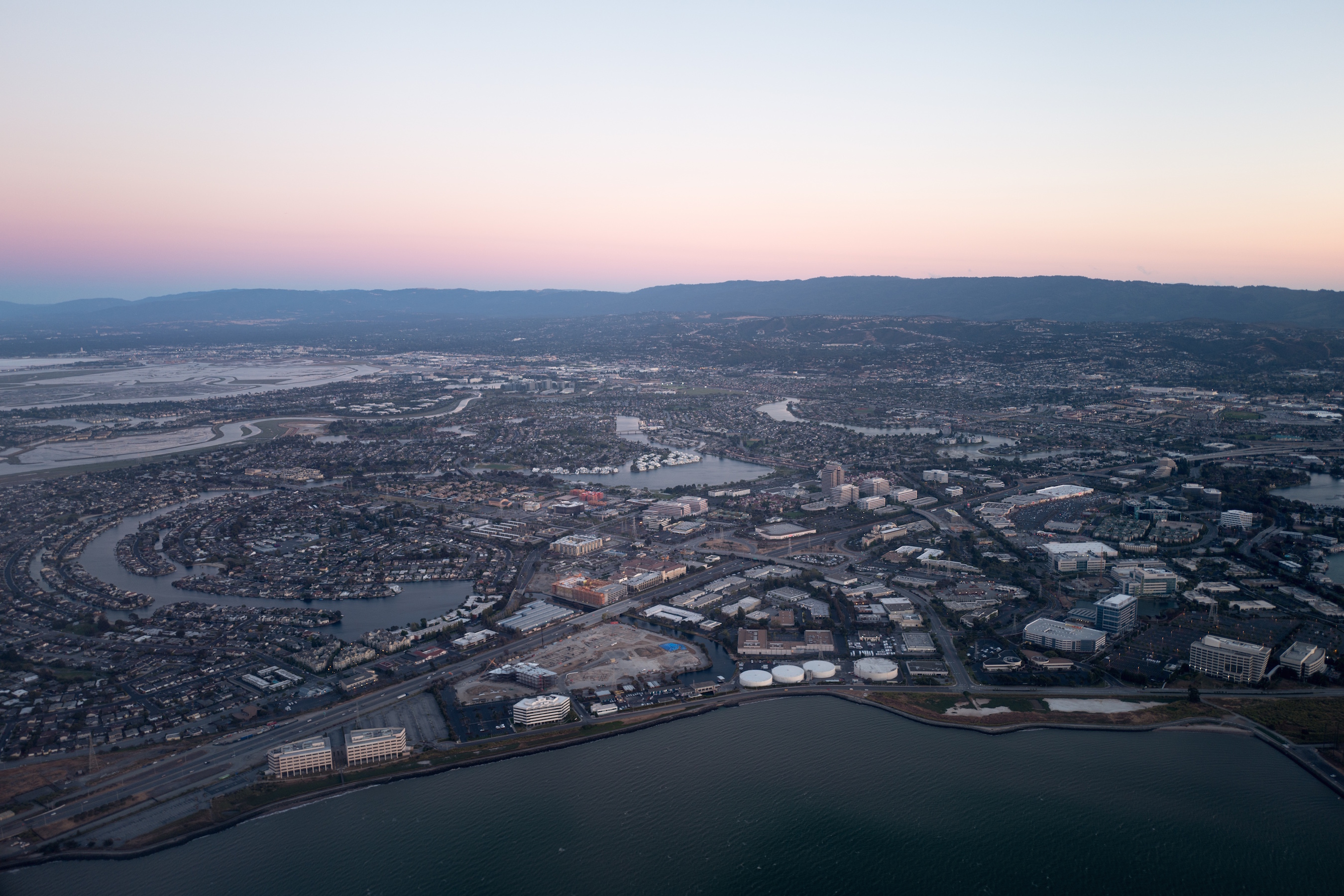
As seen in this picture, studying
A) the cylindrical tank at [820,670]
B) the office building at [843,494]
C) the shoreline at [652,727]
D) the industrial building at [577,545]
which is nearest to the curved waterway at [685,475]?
the office building at [843,494]

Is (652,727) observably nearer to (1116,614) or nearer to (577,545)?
(577,545)

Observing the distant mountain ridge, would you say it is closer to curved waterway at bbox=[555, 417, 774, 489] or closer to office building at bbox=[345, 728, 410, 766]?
curved waterway at bbox=[555, 417, 774, 489]

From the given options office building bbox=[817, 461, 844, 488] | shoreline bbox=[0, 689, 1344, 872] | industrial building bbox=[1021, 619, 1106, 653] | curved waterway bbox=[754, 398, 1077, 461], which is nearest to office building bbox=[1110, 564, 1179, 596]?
industrial building bbox=[1021, 619, 1106, 653]

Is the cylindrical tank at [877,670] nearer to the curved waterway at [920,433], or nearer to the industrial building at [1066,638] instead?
the industrial building at [1066,638]

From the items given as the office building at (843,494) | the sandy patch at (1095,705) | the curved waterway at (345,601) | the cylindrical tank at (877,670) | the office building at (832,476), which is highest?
the office building at (832,476)

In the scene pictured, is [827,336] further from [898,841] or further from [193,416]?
[898,841]

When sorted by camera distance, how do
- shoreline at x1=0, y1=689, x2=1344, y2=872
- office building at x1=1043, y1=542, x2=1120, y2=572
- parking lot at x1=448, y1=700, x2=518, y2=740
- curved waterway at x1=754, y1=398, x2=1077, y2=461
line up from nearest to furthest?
shoreline at x1=0, y1=689, x2=1344, y2=872, parking lot at x1=448, y1=700, x2=518, y2=740, office building at x1=1043, y1=542, x2=1120, y2=572, curved waterway at x1=754, y1=398, x2=1077, y2=461
